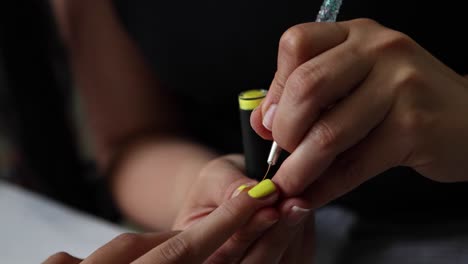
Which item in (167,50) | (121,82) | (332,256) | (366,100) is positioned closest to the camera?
(366,100)

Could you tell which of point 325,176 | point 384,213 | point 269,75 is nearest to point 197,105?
point 269,75

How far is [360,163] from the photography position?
39cm

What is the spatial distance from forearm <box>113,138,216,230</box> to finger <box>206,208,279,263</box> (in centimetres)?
25

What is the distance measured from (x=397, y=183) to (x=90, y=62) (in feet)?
1.69

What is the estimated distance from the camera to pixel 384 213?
0.63 metres

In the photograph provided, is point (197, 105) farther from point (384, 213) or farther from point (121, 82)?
point (384, 213)

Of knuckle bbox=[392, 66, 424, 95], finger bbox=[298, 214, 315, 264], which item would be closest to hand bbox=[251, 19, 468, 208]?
knuckle bbox=[392, 66, 424, 95]

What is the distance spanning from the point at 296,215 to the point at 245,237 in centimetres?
5

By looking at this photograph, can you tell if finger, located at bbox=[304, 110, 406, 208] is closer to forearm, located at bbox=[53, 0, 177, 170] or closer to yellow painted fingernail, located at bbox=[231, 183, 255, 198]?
yellow painted fingernail, located at bbox=[231, 183, 255, 198]

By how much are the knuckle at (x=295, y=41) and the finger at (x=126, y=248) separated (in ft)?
0.64

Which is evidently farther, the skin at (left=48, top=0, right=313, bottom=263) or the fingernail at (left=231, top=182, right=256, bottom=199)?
the skin at (left=48, top=0, right=313, bottom=263)

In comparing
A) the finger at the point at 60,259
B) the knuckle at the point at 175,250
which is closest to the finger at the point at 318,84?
the knuckle at the point at 175,250

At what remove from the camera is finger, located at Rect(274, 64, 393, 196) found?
356 millimetres

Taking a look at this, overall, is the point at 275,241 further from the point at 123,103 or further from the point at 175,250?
the point at 123,103
